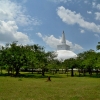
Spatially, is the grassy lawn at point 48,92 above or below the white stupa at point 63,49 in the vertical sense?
below

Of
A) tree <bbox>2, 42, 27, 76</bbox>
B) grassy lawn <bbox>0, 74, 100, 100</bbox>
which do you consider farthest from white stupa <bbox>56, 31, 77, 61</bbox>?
grassy lawn <bbox>0, 74, 100, 100</bbox>

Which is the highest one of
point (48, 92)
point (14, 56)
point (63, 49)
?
point (63, 49)

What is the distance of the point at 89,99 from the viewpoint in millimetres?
15930

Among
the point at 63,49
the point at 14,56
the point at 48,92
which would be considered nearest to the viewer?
the point at 48,92

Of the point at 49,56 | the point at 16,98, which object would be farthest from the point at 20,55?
the point at 16,98

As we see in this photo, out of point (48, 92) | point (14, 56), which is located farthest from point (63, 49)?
point (48, 92)

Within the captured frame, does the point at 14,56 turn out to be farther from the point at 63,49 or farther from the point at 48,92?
the point at 63,49

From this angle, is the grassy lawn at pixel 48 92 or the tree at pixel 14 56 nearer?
the grassy lawn at pixel 48 92

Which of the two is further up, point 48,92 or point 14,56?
point 14,56

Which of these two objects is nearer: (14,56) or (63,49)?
(14,56)

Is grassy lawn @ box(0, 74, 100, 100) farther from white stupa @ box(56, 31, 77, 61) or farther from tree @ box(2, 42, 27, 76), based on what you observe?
white stupa @ box(56, 31, 77, 61)

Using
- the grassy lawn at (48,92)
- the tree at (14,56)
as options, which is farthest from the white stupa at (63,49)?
the grassy lawn at (48,92)

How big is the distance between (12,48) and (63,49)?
241 ft

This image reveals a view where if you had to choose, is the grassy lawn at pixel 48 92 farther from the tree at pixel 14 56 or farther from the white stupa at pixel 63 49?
the white stupa at pixel 63 49
